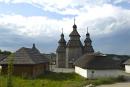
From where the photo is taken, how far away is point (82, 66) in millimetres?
51156

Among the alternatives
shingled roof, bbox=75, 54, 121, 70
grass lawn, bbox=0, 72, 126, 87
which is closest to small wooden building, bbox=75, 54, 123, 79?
shingled roof, bbox=75, 54, 121, 70

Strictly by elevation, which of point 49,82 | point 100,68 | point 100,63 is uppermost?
point 100,63

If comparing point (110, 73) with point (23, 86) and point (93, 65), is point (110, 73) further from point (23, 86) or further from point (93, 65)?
point (23, 86)

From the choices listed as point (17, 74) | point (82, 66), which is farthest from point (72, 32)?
point (17, 74)

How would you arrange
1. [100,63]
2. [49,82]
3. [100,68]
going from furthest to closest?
[100,63] → [100,68] → [49,82]

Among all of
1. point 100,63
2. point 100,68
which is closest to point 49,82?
point 100,68

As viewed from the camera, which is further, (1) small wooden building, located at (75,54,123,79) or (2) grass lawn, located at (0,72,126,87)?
(1) small wooden building, located at (75,54,123,79)

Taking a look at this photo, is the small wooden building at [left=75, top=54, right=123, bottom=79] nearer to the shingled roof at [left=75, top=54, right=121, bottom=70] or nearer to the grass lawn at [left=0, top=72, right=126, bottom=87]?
the shingled roof at [left=75, top=54, right=121, bottom=70]

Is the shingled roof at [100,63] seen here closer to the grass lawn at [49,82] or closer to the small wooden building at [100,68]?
the small wooden building at [100,68]

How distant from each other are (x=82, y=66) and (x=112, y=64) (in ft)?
15.0

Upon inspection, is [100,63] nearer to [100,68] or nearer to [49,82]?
[100,68]

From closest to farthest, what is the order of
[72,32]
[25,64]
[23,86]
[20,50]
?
[23,86]
[25,64]
[20,50]
[72,32]

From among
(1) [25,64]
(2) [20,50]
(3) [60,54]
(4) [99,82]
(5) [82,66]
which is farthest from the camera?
(3) [60,54]

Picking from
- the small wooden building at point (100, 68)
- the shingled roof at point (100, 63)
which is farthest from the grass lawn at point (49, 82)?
the shingled roof at point (100, 63)
